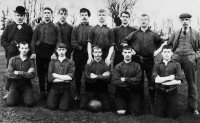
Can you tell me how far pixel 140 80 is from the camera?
8.18m

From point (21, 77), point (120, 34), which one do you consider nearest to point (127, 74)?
point (120, 34)

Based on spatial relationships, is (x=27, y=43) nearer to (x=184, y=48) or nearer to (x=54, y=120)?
(x=54, y=120)

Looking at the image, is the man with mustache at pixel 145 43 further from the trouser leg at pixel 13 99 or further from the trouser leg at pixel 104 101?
the trouser leg at pixel 13 99

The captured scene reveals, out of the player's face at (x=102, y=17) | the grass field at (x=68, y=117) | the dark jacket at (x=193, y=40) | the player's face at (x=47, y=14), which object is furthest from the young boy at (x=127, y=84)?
the player's face at (x=47, y=14)

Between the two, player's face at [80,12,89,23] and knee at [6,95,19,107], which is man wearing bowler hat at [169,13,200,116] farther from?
knee at [6,95,19,107]

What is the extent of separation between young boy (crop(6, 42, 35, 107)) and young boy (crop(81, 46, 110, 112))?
1.49m

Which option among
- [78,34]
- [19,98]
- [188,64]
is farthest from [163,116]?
[19,98]

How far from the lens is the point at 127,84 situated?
801cm

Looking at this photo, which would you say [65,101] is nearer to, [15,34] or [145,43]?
[15,34]

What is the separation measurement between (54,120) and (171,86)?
2970 mm

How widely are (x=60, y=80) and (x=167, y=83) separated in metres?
2.74

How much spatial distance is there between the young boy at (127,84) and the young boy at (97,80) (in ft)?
1.17

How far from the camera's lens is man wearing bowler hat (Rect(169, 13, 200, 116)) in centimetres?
825

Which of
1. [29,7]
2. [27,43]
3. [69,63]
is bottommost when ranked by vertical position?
[69,63]
